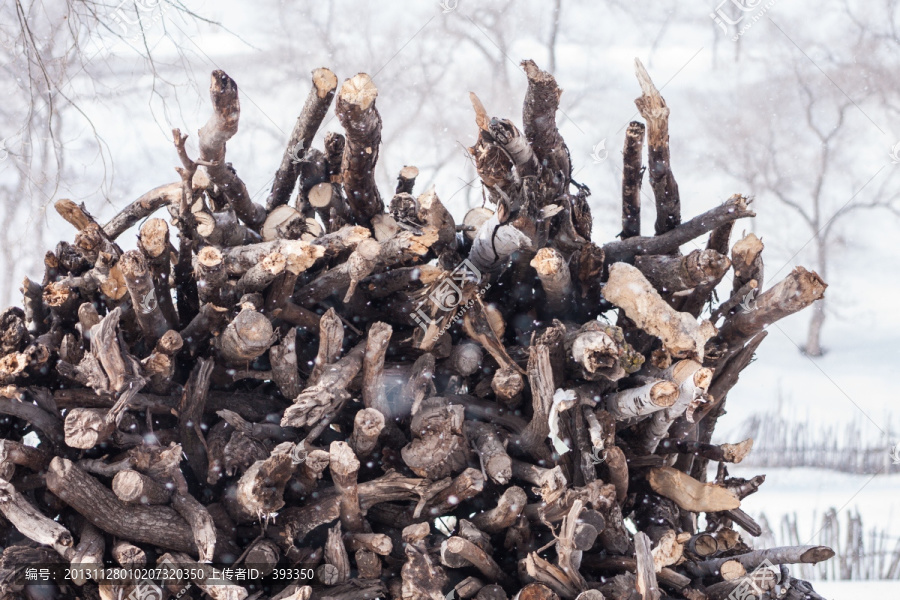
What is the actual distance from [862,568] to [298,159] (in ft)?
6.96

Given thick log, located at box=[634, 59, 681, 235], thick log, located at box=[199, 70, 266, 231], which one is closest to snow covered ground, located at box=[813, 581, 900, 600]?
thick log, located at box=[634, 59, 681, 235]

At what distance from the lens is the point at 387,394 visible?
87 cm

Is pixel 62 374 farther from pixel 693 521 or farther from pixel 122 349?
pixel 693 521

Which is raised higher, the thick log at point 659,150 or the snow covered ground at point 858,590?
the thick log at point 659,150

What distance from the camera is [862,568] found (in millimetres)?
A: 2184

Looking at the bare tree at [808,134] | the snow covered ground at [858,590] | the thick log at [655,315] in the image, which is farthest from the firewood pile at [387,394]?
the bare tree at [808,134]

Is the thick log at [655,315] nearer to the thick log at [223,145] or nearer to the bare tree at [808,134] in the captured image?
the thick log at [223,145]

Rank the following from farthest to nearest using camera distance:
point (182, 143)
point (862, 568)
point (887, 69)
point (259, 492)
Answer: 1. point (887, 69)
2. point (862, 568)
3. point (182, 143)
4. point (259, 492)

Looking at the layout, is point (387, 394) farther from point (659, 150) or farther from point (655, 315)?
point (659, 150)

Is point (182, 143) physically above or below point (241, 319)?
→ above

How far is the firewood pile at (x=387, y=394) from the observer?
78 centimetres

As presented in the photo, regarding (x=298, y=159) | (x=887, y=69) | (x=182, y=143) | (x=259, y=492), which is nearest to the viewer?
(x=259, y=492)

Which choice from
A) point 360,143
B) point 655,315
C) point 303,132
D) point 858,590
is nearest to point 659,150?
point 655,315

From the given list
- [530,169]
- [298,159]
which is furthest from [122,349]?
[530,169]
